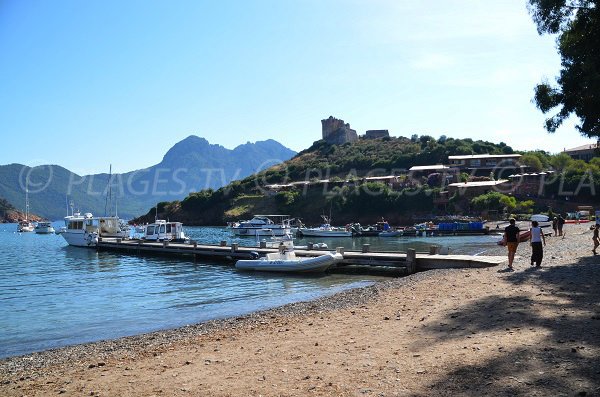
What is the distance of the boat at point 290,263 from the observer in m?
31.6

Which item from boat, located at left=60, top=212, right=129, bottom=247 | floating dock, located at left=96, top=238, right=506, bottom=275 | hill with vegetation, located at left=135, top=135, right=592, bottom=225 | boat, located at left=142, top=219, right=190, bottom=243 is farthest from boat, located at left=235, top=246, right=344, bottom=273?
hill with vegetation, located at left=135, top=135, right=592, bottom=225

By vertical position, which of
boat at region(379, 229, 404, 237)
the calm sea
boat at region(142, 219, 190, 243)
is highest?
boat at region(142, 219, 190, 243)

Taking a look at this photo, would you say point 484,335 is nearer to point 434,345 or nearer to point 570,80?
point 434,345

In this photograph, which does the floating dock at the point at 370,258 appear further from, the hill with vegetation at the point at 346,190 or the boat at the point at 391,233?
the hill with vegetation at the point at 346,190

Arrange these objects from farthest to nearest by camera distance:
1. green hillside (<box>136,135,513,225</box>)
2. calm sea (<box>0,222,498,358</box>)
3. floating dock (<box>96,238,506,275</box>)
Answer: green hillside (<box>136,135,513,225</box>) → floating dock (<box>96,238,506,275</box>) → calm sea (<box>0,222,498,358</box>)

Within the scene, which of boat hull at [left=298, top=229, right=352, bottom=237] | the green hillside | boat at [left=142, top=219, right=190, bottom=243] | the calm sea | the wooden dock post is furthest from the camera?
the green hillside

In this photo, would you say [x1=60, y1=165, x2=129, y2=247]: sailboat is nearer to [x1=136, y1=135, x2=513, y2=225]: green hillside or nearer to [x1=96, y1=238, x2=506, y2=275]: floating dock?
[x1=96, y1=238, x2=506, y2=275]: floating dock

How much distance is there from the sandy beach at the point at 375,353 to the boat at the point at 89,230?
5085 centimetres

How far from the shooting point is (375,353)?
396 inches

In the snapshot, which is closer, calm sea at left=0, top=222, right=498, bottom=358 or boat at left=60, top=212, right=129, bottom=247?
calm sea at left=0, top=222, right=498, bottom=358

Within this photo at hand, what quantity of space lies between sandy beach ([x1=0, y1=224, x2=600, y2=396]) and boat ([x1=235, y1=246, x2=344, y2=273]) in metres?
14.1

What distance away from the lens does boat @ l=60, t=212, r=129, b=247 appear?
62284 mm

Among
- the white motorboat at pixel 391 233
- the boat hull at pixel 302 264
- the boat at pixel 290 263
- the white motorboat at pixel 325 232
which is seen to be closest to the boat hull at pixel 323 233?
the white motorboat at pixel 325 232

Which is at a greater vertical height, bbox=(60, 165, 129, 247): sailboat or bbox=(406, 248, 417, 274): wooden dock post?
bbox=(60, 165, 129, 247): sailboat
